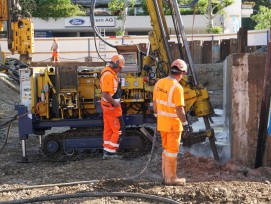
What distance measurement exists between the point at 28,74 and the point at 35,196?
10.5 feet

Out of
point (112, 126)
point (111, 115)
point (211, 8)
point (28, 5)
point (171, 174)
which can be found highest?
point (28, 5)

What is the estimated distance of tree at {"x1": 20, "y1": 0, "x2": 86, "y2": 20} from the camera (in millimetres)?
42656

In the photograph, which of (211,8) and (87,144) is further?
(211,8)

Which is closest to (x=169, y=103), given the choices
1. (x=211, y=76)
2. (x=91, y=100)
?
(x=91, y=100)

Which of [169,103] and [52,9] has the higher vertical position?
[52,9]

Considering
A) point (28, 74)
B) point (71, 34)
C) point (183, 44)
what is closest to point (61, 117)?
point (28, 74)

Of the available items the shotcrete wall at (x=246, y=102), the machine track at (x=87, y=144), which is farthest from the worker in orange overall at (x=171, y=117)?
the machine track at (x=87, y=144)

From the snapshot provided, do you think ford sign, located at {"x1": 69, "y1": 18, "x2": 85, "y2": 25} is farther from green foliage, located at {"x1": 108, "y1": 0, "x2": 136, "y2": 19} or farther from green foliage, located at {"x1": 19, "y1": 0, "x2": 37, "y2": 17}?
green foliage, located at {"x1": 19, "y1": 0, "x2": 37, "y2": 17}

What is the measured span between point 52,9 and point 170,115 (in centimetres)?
3742

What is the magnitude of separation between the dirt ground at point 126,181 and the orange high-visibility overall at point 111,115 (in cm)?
35

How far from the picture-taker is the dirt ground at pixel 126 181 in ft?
21.1

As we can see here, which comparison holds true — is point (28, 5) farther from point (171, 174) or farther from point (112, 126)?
point (171, 174)

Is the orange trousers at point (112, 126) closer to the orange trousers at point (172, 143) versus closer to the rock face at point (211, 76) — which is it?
the orange trousers at point (172, 143)

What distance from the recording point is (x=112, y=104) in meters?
8.88
